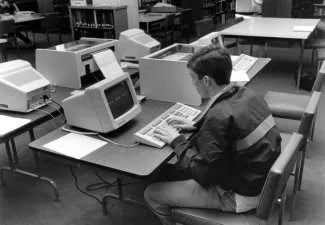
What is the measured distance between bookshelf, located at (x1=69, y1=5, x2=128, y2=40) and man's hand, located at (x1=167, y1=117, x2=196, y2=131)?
3.84 metres

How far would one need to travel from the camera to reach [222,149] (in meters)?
1.44

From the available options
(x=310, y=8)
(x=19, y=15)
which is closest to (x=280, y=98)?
(x=19, y=15)

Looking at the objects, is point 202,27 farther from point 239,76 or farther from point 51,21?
point 51,21

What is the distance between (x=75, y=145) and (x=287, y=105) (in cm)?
179

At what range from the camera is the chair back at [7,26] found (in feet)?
21.2

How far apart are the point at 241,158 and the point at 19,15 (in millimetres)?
7429

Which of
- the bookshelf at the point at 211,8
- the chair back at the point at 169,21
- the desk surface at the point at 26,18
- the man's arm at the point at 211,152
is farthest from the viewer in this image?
the bookshelf at the point at 211,8

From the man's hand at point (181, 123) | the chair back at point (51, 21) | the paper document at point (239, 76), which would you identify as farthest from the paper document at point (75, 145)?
the chair back at point (51, 21)

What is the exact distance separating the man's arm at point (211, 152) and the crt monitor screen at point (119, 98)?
52 cm

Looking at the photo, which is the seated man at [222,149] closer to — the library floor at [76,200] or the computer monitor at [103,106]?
the computer monitor at [103,106]

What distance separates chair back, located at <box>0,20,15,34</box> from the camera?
254 inches

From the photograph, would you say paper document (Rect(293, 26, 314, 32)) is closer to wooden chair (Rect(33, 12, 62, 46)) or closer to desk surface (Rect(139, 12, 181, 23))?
desk surface (Rect(139, 12, 181, 23))

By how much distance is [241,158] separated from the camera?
1.47 metres

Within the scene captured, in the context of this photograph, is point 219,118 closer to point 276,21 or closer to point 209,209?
point 209,209
